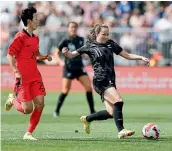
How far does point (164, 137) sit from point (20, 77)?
2.99m

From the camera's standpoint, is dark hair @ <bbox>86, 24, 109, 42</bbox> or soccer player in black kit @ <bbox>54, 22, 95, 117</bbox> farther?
soccer player in black kit @ <bbox>54, 22, 95, 117</bbox>

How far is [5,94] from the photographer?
2755cm

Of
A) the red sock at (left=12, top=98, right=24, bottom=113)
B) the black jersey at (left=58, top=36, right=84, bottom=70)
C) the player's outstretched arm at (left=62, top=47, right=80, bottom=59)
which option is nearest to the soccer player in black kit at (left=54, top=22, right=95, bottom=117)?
the black jersey at (left=58, top=36, right=84, bottom=70)

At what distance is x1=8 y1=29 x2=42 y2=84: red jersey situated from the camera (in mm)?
13969

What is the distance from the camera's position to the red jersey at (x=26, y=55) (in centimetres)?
1397

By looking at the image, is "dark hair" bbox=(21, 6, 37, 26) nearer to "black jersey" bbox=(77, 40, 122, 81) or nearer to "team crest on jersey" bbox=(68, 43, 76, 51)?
"black jersey" bbox=(77, 40, 122, 81)

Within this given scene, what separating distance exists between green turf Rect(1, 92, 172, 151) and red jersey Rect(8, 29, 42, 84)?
118 cm

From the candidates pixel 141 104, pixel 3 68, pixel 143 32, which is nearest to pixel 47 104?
pixel 141 104

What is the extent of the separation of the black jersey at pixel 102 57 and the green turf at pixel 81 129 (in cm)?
120

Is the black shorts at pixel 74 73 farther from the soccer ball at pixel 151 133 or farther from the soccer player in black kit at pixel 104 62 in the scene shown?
the soccer ball at pixel 151 133

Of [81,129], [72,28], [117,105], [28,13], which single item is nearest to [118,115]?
[117,105]

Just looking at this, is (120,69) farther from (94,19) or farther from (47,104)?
(47,104)

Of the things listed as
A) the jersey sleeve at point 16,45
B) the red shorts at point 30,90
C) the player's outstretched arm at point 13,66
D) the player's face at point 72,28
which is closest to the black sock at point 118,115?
the red shorts at point 30,90

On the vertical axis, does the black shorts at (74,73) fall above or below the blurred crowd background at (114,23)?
→ below
